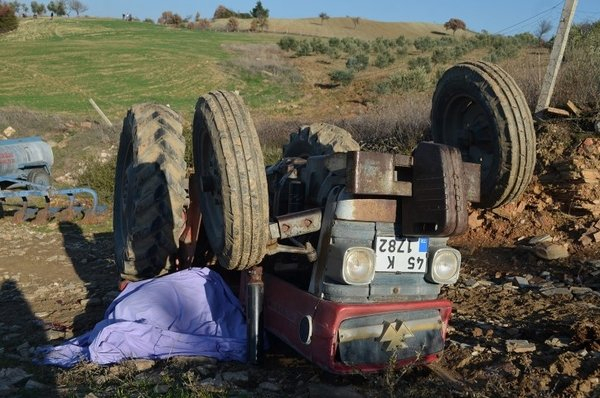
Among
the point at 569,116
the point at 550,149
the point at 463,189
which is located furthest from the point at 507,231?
the point at 463,189

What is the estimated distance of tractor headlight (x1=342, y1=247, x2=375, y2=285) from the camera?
3564 mm

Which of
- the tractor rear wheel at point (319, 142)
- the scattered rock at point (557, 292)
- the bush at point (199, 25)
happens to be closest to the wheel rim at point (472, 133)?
the tractor rear wheel at point (319, 142)

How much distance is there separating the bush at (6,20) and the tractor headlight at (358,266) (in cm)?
6549

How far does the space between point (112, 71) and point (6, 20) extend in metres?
26.5

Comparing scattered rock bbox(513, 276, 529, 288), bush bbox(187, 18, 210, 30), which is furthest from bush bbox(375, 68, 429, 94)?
bush bbox(187, 18, 210, 30)

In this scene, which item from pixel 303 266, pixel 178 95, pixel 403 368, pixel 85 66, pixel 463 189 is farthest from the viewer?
pixel 85 66

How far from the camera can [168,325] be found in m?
4.73

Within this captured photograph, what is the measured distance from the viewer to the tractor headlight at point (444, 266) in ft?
12.5

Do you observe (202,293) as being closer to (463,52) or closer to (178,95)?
(178,95)

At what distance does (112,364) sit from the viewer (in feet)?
14.3

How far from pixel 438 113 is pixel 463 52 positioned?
1343 inches

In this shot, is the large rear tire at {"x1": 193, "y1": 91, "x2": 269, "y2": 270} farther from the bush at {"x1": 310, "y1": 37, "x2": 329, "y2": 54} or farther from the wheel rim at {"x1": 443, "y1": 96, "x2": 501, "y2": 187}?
the bush at {"x1": 310, "y1": 37, "x2": 329, "y2": 54}

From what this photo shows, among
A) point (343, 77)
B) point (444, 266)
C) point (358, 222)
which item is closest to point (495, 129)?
point (444, 266)

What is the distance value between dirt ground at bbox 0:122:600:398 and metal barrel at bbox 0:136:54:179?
2.45m
